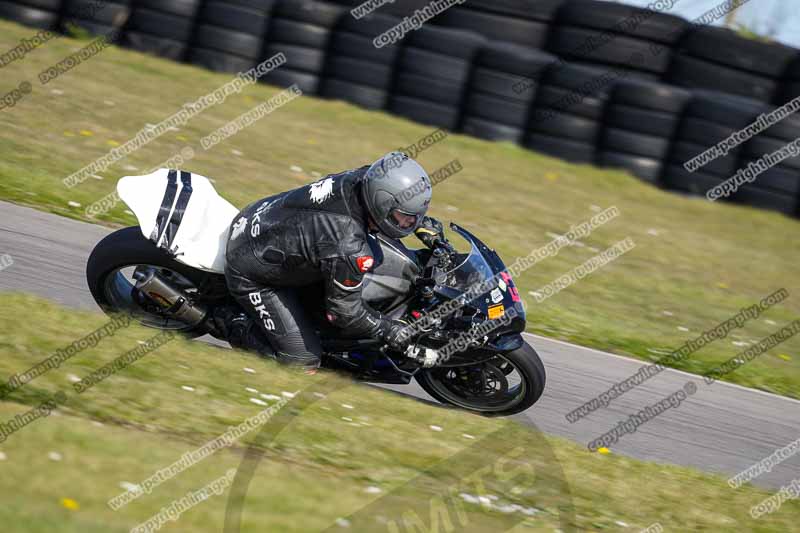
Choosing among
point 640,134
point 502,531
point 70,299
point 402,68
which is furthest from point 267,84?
point 502,531

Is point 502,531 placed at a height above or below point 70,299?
above

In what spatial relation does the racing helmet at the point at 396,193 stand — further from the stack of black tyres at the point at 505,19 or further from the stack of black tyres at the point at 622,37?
the stack of black tyres at the point at 505,19

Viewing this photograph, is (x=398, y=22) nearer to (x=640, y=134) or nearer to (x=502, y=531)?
(x=640, y=134)

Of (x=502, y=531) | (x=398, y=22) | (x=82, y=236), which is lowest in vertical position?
(x=82, y=236)

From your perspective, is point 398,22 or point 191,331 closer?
point 191,331

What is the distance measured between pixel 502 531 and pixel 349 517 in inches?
30.2

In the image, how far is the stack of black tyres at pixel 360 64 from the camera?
504 inches

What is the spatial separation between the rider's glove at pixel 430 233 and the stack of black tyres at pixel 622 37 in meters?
8.19

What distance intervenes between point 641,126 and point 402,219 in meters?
8.28

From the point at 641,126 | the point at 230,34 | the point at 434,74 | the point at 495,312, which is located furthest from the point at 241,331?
the point at 230,34

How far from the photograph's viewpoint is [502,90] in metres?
12.6

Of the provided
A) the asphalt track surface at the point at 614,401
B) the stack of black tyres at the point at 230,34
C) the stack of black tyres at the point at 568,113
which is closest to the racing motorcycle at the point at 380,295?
the asphalt track surface at the point at 614,401

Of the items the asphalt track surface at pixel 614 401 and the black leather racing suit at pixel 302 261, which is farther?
the asphalt track surface at pixel 614 401

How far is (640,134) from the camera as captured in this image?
1251 centimetres
